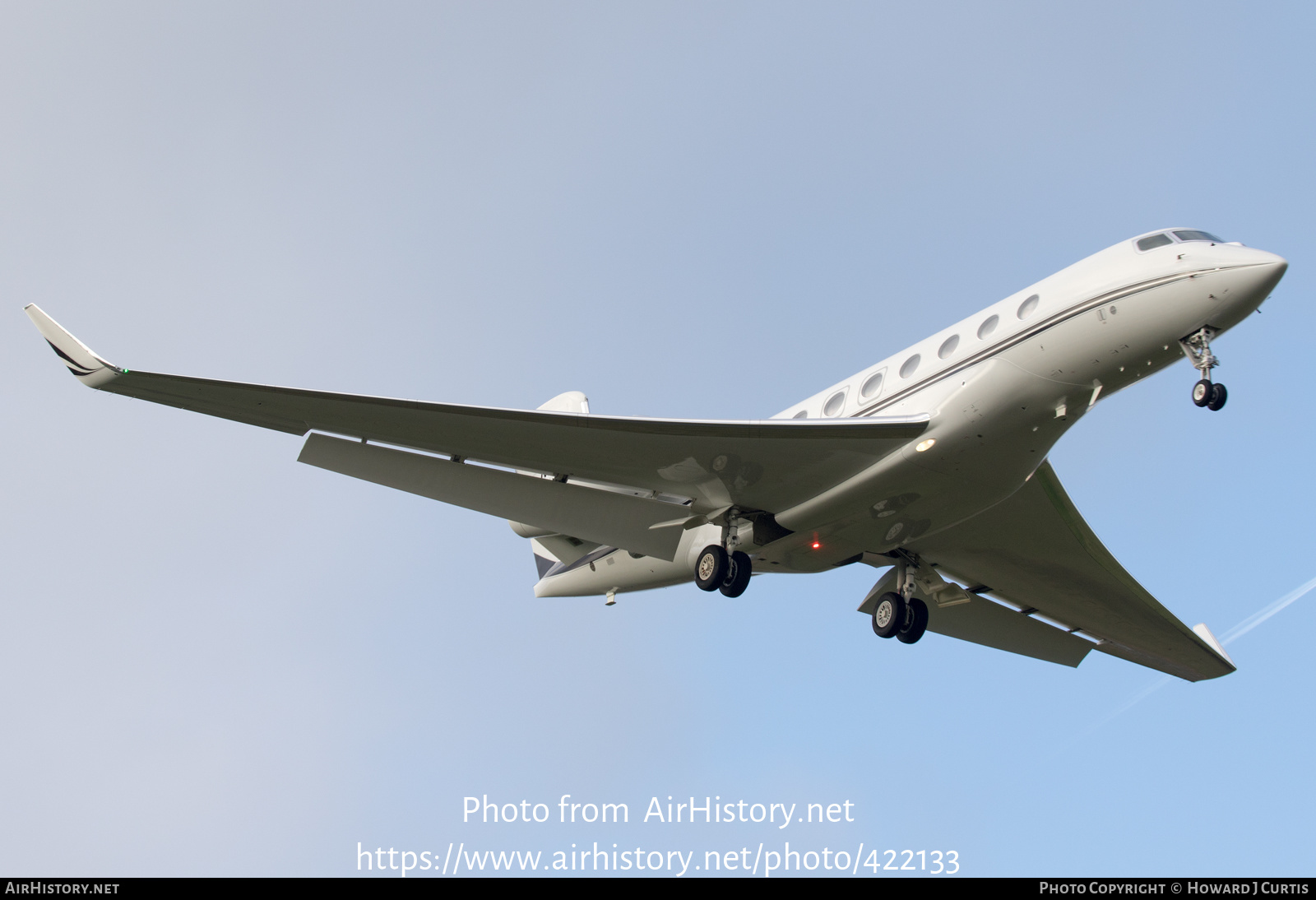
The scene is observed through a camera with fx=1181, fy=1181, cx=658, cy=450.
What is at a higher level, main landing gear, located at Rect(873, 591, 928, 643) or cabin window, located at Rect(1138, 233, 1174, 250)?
cabin window, located at Rect(1138, 233, 1174, 250)

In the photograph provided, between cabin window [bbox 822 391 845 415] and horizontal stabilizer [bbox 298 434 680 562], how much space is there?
3.38m

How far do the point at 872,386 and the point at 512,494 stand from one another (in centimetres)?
673

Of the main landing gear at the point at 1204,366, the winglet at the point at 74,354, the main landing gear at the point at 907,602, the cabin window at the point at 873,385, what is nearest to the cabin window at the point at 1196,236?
the main landing gear at the point at 1204,366

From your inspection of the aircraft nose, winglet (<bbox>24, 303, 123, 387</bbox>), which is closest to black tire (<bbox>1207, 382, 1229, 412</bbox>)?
the aircraft nose

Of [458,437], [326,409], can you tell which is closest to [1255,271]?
[458,437]

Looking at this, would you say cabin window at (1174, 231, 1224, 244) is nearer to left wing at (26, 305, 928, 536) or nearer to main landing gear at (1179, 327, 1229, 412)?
main landing gear at (1179, 327, 1229, 412)

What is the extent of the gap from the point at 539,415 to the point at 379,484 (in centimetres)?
358

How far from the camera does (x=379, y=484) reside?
20609 mm

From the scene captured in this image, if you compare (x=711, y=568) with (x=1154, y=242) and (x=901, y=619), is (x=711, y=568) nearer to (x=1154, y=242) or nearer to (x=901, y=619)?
(x=901, y=619)

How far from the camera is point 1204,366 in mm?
17703

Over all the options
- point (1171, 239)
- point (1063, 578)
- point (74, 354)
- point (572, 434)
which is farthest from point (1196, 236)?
point (74, 354)

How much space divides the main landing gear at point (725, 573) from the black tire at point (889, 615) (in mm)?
4003

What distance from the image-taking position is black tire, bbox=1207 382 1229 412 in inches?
685

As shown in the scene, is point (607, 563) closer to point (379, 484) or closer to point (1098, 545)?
point (379, 484)
